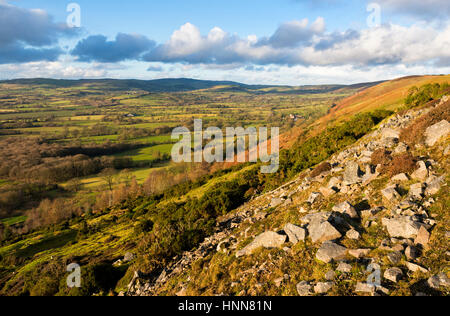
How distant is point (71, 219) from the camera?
2111 inches

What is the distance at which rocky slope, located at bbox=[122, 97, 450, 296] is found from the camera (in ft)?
23.4

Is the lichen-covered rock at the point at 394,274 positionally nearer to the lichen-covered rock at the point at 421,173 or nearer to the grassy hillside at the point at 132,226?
the grassy hillside at the point at 132,226

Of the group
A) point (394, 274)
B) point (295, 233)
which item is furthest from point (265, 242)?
point (394, 274)

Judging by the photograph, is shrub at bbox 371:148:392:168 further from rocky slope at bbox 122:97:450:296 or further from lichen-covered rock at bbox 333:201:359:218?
lichen-covered rock at bbox 333:201:359:218

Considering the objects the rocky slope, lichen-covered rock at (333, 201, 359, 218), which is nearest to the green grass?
the rocky slope

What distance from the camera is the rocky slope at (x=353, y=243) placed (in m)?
7.14

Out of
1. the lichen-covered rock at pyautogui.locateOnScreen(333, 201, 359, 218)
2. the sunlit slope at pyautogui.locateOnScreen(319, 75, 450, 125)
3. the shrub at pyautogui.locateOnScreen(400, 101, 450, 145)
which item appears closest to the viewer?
the lichen-covered rock at pyautogui.locateOnScreen(333, 201, 359, 218)

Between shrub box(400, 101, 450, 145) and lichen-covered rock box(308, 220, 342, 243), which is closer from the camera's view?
lichen-covered rock box(308, 220, 342, 243)

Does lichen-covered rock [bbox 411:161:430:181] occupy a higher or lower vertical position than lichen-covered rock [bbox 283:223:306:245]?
higher

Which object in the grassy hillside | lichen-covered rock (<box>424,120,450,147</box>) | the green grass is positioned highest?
lichen-covered rock (<box>424,120,450,147</box>)

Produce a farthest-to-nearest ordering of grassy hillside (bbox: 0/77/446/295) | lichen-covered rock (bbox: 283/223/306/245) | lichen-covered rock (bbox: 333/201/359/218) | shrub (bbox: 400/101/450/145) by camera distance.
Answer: grassy hillside (bbox: 0/77/446/295) < shrub (bbox: 400/101/450/145) < lichen-covered rock (bbox: 333/201/359/218) < lichen-covered rock (bbox: 283/223/306/245)

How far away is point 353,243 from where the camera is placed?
8.65 meters

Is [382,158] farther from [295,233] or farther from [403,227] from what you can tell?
[295,233]
